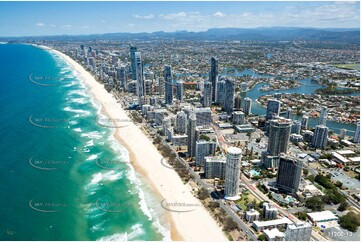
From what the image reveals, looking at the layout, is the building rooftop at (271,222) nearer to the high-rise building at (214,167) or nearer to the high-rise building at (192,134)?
the high-rise building at (214,167)

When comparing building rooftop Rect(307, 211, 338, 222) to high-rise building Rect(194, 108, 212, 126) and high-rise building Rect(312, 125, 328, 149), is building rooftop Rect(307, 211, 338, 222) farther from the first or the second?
high-rise building Rect(194, 108, 212, 126)

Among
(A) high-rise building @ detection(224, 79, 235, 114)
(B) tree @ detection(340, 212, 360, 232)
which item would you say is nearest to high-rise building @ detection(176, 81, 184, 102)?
(A) high-rise building @ detection(224, 79, 235, 114)

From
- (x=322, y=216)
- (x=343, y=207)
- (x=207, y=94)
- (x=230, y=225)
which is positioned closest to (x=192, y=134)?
(x=230, y=225)

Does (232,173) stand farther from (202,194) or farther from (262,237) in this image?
(262,237)

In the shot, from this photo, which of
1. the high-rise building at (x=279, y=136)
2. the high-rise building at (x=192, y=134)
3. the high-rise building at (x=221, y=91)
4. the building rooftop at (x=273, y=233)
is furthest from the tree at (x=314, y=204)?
the high-rise building at (x=221, y=91)

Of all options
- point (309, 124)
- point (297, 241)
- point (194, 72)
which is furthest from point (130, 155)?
point (194, 72)

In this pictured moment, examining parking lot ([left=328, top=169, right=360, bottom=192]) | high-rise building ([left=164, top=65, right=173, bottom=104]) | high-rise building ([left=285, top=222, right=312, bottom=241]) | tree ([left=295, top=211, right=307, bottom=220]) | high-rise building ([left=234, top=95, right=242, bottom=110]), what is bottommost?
parking lot ([left=328, top=169, right=360, bottom=192])
